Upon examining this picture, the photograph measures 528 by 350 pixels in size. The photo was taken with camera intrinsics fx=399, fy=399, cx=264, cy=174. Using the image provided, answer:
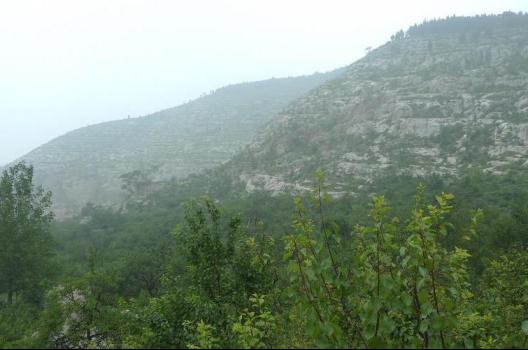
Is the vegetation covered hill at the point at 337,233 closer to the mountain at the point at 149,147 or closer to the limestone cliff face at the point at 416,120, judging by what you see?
the limestone cliff face at the point at 416,120

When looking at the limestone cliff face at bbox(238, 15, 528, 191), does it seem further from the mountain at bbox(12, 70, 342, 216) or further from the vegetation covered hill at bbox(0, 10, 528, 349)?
the mountain at bbox(12, 70, 342, 216)

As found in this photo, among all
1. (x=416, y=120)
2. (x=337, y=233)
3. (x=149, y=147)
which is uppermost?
(x=337, y=233)

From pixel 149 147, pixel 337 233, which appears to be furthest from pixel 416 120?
pixel 149 147

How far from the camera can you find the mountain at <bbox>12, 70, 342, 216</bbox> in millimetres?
88500

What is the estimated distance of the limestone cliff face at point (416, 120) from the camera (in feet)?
164

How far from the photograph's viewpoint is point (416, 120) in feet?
195

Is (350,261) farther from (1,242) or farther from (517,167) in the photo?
(517,167)

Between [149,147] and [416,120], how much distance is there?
73.1 metres

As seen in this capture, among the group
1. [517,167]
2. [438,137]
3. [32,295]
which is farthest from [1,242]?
[438,137]

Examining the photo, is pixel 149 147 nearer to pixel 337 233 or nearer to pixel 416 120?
pixel 416 120

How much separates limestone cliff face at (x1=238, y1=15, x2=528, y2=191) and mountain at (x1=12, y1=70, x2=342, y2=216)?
909 inches

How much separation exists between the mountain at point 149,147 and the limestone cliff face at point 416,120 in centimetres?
2310

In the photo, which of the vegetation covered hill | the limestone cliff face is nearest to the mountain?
the vegetation covered hill

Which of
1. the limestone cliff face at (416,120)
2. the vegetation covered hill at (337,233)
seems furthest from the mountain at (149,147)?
the limestone cliff face at (416,120)
